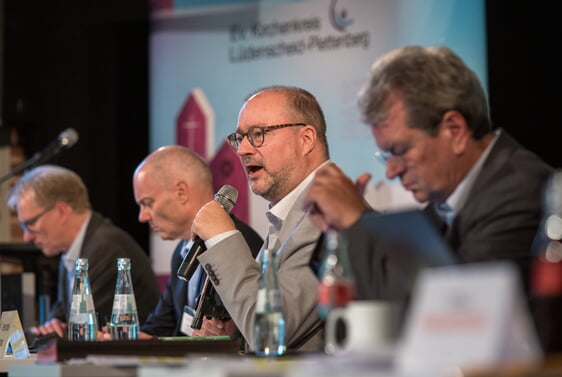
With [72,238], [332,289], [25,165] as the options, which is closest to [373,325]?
[332,289]

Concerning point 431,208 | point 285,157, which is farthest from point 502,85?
point 431,208

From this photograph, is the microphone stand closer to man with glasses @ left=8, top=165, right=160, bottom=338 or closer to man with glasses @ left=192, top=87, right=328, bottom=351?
man with glasses @ left=8, top=165, right=160, bottom=338

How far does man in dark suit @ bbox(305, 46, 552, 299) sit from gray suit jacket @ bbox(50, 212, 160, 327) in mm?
2343

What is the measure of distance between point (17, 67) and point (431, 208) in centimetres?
451

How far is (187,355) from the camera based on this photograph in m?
1.87

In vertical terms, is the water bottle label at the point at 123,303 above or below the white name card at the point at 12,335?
above

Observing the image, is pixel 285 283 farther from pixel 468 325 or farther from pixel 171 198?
pixel 171 198

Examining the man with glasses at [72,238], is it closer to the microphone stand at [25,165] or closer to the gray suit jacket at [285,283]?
the microphone stand at [25,165]

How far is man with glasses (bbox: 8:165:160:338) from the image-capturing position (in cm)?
413

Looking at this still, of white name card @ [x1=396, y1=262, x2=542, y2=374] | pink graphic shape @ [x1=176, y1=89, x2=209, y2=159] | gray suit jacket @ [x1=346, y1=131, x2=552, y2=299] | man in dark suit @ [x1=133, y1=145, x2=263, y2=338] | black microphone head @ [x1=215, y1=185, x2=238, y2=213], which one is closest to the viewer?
white name card @ [x1=396, y1=262, x2=542, y2=374]

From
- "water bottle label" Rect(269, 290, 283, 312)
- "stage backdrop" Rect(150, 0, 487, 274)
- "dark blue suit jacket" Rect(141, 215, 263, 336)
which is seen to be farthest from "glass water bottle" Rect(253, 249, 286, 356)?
"stage backdrop" Rect(150, 0, 487, 274)

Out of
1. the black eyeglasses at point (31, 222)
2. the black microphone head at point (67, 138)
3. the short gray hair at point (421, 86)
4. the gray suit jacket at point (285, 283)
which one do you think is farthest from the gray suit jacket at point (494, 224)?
the black microphone head at point (67, 138)

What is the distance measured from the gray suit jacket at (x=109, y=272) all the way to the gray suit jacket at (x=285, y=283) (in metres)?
1.74

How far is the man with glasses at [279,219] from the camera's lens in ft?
7.64
